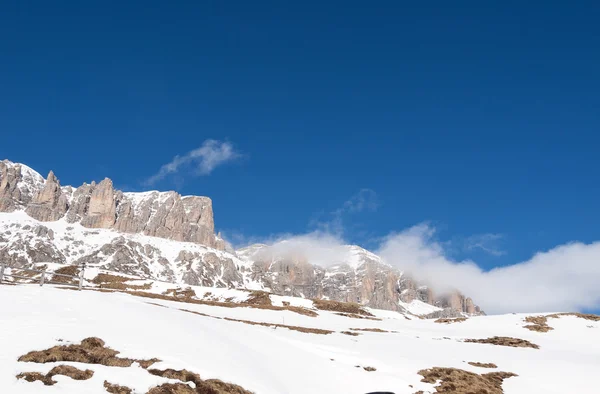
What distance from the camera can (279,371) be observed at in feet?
63.4

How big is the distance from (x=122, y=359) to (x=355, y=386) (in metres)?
11.7

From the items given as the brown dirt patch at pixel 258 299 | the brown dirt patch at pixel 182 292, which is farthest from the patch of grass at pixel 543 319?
the brown dirt patch at pixel 182 292

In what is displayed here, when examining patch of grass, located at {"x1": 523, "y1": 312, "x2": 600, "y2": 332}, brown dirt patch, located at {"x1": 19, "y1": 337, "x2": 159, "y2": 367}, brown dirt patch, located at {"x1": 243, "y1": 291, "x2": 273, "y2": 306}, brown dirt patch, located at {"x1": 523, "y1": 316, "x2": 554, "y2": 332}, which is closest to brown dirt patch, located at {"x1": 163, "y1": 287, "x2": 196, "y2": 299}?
brown dirt patch, located at {"x1": 243, "y1": 291, "x2": 273, "y2": 306}

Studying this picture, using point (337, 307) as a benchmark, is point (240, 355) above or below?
below

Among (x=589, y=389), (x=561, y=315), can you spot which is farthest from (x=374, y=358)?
(x=561, y=315)

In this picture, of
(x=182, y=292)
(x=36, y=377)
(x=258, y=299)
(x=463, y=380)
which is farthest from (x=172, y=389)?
(x=182, y=292)

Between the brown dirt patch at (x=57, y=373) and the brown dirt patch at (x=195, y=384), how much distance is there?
2211mm

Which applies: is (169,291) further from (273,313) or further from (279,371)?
(279,371)

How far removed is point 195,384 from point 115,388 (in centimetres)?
275

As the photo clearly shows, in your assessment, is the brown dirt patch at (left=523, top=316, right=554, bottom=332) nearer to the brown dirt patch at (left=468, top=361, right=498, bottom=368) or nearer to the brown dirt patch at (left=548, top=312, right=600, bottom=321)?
the brown dirt patch at (left=548, top=312, right=600, bottom=321)

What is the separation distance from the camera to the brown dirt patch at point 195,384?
42.7 ft

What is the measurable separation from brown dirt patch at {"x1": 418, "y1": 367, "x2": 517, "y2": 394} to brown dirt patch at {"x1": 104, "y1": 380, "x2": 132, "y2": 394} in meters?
16.9

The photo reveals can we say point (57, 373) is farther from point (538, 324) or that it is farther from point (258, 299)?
point (258, 299)

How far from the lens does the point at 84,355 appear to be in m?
14.0
